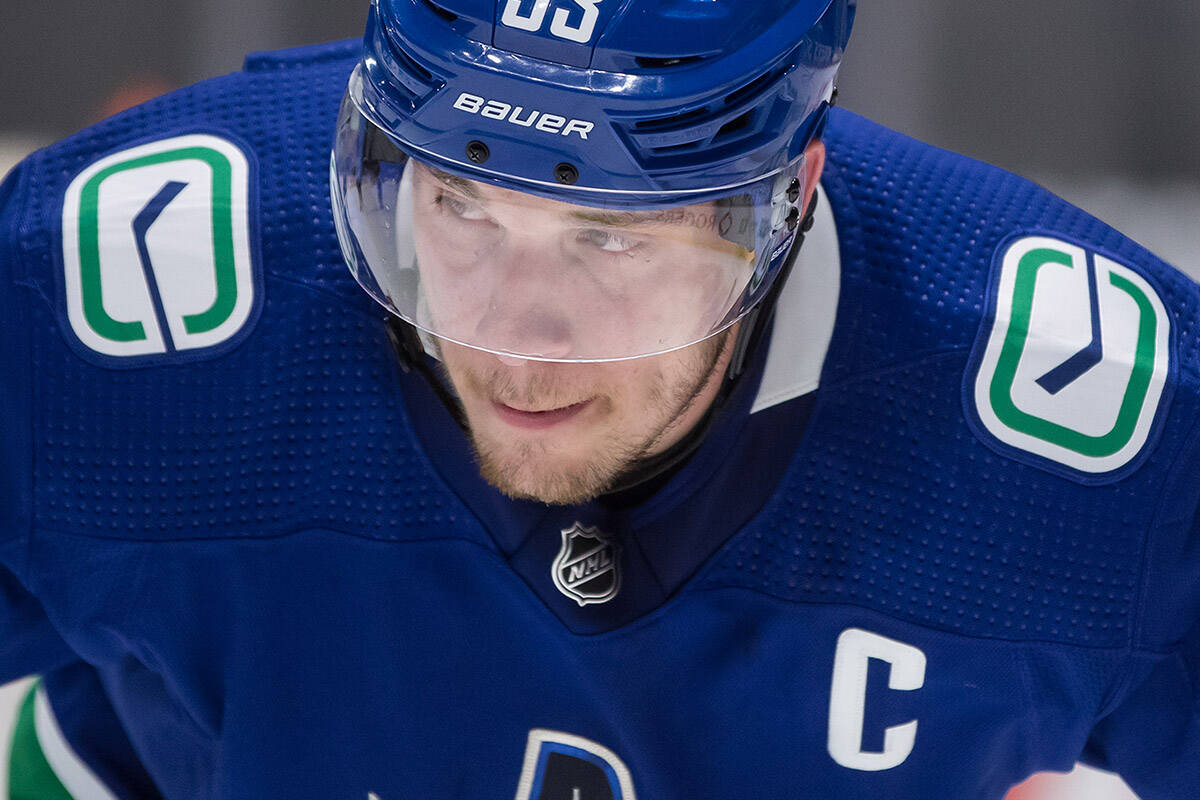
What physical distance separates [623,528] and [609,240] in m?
0.26

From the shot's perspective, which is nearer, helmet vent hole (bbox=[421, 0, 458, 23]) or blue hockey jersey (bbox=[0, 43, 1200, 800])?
helmet vent hole (bbox=[421, 0, 458, 23])

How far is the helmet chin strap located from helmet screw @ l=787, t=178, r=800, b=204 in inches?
2.5

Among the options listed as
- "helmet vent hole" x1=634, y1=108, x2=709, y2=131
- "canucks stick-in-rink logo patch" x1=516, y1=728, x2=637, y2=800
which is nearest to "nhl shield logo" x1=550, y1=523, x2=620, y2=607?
"canucks stick-in-rink logo patch" x1=516, y1=728, x2=637, y2=800

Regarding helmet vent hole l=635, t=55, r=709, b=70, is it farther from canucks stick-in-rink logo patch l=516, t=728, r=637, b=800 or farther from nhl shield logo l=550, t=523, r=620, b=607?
canucks stick-in-rink logo patch l=516, t=728, r=637, b=800

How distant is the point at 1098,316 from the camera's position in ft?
4.05

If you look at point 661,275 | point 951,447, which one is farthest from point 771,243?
point 951,447

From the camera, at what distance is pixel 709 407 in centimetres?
123

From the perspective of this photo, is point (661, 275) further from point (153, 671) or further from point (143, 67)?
point (143, 67)

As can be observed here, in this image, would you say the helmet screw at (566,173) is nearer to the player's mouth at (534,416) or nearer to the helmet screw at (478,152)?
the helmet screw at (478,152)

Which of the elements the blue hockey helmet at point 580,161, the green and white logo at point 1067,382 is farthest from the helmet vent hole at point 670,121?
the green and white logo at point 1067,382

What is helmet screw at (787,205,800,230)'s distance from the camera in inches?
44.1

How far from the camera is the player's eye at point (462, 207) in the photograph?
1.06 meters

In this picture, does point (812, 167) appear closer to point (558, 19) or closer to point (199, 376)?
point (558, 19)

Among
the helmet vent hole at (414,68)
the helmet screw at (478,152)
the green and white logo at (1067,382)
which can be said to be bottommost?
the green and white logo at (1067,382)
